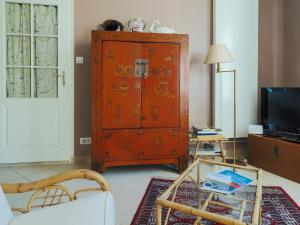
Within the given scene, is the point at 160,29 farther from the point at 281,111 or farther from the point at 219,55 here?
the point at 281,111

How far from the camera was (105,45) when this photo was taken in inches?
116

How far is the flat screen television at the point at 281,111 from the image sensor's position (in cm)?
303

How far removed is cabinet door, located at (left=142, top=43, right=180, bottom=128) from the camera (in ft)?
9.98

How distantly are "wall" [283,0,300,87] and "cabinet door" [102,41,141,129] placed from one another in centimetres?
215

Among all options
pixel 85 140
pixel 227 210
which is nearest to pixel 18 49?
pixel 85 140

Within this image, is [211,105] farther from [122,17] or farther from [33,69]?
[33,69]

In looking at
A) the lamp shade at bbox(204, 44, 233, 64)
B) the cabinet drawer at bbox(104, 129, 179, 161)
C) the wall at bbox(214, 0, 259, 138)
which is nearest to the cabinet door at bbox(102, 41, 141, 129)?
the cabinet drawer at bbox(104, 129, 179, 161)

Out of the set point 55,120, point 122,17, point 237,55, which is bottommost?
point 55,120

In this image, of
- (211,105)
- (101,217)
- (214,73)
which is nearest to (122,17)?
(214,73)

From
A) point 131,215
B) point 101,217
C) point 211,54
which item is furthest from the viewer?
point 211,54

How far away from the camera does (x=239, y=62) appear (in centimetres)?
372

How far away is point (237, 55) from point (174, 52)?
112 cm

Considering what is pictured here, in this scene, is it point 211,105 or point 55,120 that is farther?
point 211,105

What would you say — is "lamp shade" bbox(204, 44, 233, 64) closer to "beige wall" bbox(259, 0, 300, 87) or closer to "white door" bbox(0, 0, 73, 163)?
"beige wall" bbox(259, 0, 300, 87)
